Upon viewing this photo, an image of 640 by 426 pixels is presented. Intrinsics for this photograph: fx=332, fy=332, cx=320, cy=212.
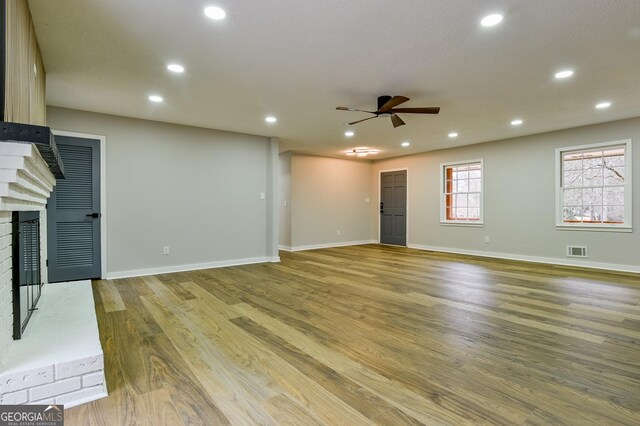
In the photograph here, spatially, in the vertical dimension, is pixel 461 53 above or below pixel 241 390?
above

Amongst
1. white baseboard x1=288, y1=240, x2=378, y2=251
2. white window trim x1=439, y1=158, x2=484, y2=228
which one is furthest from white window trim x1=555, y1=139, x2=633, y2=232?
white baseboard x1=288, y1=240, x2=378, y2=251

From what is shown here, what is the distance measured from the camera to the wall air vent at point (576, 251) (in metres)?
5.80

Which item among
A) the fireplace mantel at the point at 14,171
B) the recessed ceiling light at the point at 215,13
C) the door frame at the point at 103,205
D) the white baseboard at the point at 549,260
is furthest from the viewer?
the white baseboard at the point at 549,260

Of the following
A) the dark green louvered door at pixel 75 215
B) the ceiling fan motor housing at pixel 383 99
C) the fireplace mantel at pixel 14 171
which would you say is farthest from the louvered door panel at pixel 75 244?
the ceiling fan motor housing at pixel 383 99

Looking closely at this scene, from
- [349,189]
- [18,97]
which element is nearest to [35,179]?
[18,97]

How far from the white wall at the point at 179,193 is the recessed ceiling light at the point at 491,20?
4.54 metres

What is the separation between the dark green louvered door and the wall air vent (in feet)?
25.5

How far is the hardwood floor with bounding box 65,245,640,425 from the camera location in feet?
5.72

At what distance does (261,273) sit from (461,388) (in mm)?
3810

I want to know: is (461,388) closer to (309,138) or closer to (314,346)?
(314,346)

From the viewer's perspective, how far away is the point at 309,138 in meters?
6.56

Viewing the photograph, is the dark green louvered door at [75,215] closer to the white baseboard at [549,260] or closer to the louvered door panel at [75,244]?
the louvered door panel at [75,244]

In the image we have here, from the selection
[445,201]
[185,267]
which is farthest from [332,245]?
[185,267]

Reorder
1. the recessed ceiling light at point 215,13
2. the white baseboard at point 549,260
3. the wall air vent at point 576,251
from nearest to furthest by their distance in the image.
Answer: the recessed ceiling light at point 215,13 < the white baseboard at point 549,260 < the wall air vent at point 576,251
